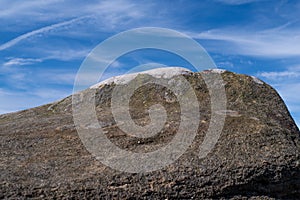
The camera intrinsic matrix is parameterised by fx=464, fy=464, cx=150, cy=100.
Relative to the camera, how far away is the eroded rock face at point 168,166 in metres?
9.57

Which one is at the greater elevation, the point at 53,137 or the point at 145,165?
the point at 53,137

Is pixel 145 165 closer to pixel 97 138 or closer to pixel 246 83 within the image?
pixel 97 138

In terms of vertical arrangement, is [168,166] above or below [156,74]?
below

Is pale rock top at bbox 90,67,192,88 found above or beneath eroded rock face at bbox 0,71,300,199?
above

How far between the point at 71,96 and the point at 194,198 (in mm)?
Result: 6990

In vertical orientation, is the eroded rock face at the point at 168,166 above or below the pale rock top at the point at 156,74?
below

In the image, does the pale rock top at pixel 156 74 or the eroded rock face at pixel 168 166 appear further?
the pale rock top at pixel 156 74

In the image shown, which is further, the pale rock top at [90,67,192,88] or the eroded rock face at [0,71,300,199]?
the pale rock top at [90,67,192,88]

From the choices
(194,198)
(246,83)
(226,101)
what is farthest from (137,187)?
(246,83)

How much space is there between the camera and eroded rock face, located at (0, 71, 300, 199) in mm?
9570

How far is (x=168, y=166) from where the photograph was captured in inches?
392

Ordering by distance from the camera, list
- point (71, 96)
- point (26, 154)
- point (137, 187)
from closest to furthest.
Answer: point (137, 187) → point (26, 154) → point (71, 96)

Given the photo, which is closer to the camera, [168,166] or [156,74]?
[168,166]

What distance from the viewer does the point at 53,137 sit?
38.0ft
